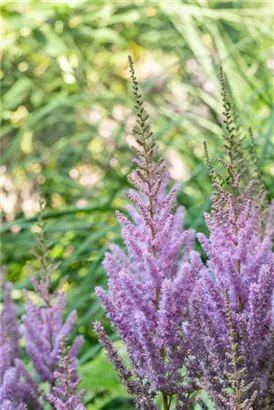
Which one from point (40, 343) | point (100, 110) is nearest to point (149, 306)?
point (40, 343)

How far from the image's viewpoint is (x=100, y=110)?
4.02 meters

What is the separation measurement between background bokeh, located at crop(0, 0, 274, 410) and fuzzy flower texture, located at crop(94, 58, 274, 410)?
803mm

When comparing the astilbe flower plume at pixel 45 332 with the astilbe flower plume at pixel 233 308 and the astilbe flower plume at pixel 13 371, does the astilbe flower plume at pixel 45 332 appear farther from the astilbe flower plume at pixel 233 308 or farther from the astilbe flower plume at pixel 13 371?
the astilbe flower plume at pixel 233 308

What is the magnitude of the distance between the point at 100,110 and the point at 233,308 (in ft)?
9.19

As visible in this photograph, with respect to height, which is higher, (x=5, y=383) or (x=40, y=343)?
(x=40, y=343)

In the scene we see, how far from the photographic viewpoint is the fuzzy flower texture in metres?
1.26

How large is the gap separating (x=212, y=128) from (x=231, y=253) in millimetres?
2213

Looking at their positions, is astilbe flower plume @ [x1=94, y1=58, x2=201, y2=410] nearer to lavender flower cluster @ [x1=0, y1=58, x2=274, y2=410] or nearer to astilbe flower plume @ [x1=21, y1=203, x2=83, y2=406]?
lavender flower cluster @ [x1=0, y1=58, x2=274, y2=410]

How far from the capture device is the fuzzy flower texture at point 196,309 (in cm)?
126

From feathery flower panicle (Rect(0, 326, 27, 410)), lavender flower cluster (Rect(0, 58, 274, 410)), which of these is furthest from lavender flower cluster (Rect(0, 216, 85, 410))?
lavender flower cluster (Rect(0, 58, 274, 410))

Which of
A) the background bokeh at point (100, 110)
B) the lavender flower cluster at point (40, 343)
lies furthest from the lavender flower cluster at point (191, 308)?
the background bokeh at point (100, 110)

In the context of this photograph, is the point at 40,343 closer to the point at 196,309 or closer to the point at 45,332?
the point at 45,332

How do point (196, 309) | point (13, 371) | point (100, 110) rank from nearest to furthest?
point (196, 309), point (13, 371), point (100, 110)

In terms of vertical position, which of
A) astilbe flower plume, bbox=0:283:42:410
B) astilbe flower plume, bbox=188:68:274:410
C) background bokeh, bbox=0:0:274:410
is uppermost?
background bokeh, bbox=0:0:274:410
